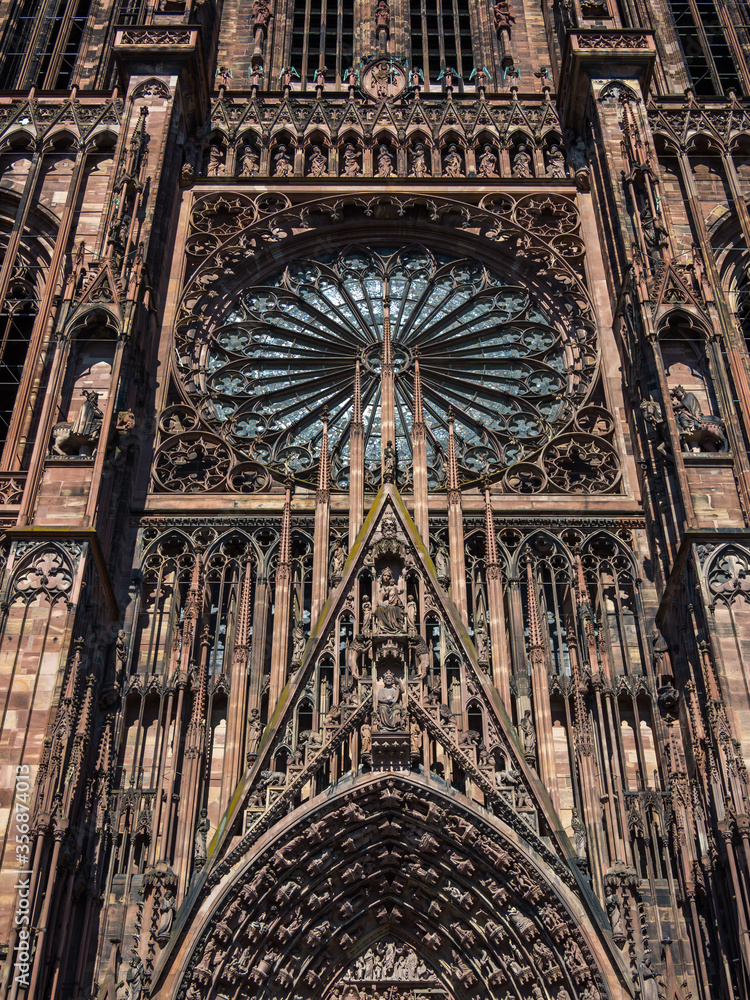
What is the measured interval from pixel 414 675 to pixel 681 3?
60.0 feet

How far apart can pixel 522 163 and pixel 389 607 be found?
433 inches

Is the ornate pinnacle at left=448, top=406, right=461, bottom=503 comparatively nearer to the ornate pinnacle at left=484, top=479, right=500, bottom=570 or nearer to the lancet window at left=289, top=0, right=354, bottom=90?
the ornate pinnacle at left=484, top=479, right=500, bottom=570

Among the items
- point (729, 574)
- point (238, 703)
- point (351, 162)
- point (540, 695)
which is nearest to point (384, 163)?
point (351, 162)

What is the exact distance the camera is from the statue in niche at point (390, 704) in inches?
648

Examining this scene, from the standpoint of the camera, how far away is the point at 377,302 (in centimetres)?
2384

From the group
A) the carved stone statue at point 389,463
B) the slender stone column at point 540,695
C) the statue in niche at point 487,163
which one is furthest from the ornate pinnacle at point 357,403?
the statue in niche at point 487,163

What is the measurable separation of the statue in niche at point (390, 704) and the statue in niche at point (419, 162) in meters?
11.3

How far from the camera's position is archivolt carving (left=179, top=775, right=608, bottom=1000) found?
15.5m

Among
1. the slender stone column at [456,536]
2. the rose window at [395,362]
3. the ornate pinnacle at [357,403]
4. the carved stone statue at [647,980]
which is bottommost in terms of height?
the carved stone statue at [647,980]

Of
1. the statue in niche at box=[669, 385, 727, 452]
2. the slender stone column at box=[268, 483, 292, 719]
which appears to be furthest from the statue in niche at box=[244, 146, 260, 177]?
the statue in niche at box=[669, 385, 727, 452]

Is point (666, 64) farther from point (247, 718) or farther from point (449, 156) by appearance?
point (247, 718)

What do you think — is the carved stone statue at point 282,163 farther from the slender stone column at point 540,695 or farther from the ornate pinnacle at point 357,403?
the slender stone column at point 540,695

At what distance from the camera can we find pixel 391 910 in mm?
16656

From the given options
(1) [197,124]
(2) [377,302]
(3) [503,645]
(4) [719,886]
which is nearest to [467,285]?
(2) [377,302]
